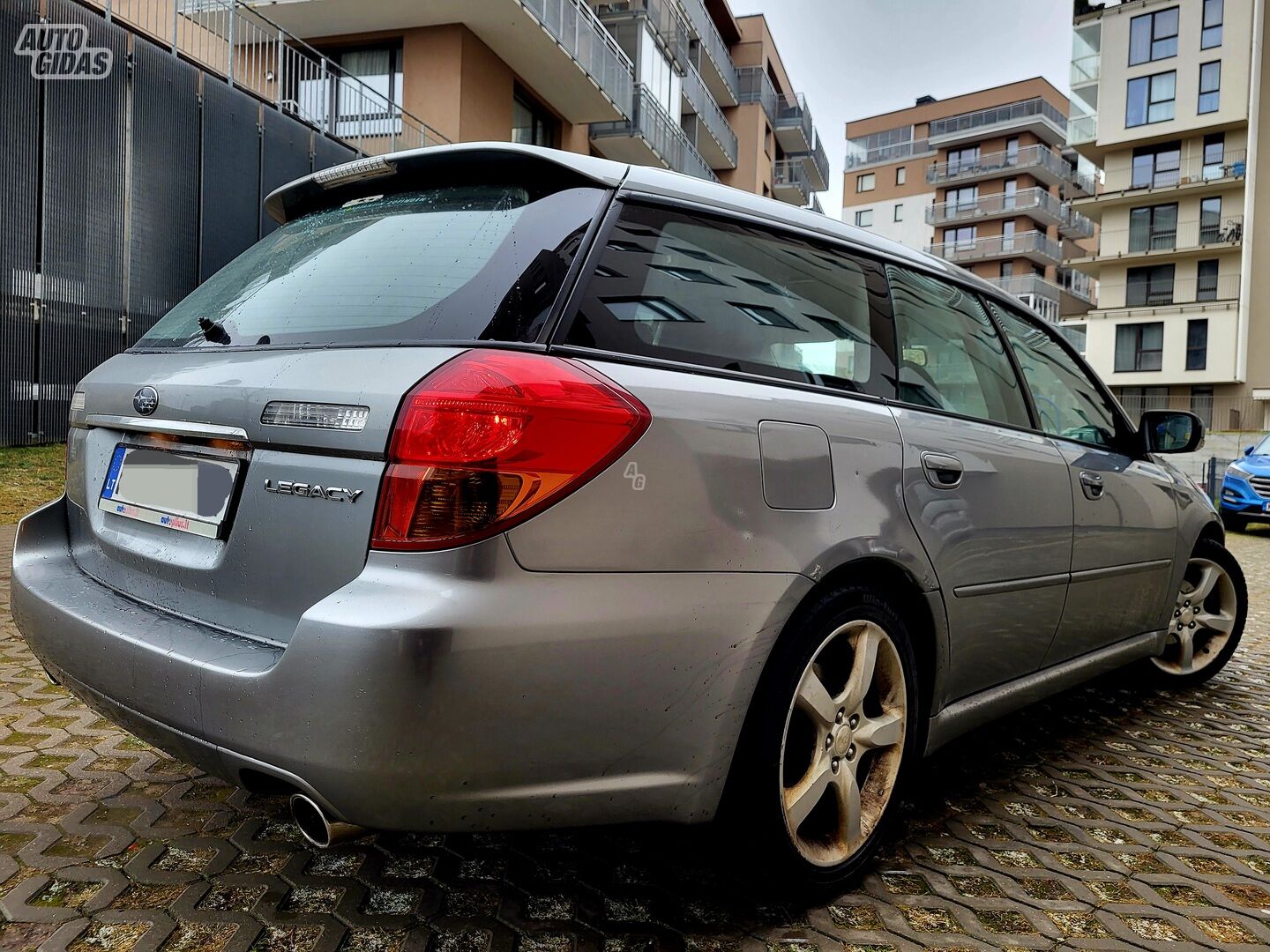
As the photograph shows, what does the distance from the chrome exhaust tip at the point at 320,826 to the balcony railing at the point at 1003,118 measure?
62058mm

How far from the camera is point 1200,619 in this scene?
14.2ft

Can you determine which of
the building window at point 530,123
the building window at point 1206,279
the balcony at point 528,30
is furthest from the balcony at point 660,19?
the building window at point 1206,279

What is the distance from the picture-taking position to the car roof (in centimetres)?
206

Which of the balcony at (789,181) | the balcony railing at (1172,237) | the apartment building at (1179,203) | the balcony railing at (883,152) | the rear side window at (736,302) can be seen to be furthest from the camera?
the balcony railing at (883,152)

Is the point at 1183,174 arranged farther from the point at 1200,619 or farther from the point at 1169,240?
the point at 1200,619

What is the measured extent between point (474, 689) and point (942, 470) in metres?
1.48

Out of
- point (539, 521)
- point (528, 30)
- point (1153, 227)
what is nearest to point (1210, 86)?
point (1153, 227)

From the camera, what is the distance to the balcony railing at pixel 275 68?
42.4 ft

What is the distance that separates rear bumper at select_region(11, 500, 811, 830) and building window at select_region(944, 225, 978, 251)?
59981 mm

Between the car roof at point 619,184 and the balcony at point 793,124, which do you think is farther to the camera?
the balcony at point 793,124

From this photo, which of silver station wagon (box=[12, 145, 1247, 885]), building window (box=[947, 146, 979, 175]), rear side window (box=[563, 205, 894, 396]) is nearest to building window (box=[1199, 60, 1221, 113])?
building window (box=[947, 146, 979, 175])

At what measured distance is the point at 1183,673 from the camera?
4301 mm

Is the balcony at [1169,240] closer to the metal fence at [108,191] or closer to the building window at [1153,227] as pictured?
the building window at [1153,227]

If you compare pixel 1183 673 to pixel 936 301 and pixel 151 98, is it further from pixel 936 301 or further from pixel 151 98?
pixel 151 98
